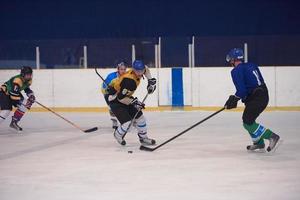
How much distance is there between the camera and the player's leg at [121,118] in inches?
232

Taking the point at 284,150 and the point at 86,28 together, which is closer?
the point at 284,150

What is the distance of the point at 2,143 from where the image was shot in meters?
6.43

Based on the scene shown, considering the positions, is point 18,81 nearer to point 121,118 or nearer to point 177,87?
point 121,118

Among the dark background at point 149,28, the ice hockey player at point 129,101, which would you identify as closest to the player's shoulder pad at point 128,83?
the ice hockey player at point 129,101

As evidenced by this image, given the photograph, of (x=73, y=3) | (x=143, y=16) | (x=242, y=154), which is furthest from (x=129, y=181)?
(x=73, y=3)

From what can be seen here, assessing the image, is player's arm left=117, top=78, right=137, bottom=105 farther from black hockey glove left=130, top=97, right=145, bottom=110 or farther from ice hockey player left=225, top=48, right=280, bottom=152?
ice hockey player left=225, top=48, right=280, bottom=152

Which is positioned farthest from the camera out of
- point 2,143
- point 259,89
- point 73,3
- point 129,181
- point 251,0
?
point 73,3

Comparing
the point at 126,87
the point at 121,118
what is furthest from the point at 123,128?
the point at 126,87

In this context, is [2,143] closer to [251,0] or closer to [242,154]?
[242,154]

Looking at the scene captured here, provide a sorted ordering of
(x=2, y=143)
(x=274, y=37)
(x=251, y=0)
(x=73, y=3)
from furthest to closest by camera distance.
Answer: (x=73, y=3) < (x=251, y=0) < (x=274, y=37) < (x=2, y=143)

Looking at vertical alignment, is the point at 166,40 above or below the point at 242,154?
above

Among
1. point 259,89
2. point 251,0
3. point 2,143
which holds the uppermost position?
point 251,0

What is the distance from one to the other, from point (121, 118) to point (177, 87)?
463cm

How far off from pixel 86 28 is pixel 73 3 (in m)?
0.90
